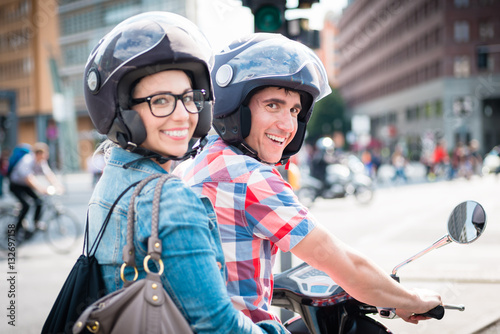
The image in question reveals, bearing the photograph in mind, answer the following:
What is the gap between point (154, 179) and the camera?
4.04 feet

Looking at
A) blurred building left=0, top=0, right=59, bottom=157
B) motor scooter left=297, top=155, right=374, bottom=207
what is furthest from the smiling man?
blurred building left=0, top=0, right=59, bottom=157

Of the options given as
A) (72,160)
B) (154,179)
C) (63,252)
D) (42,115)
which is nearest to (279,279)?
(154,179)

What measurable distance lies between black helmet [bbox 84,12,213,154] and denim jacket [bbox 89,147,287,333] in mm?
249

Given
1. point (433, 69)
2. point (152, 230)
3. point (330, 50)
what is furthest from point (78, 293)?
point (330, 50)

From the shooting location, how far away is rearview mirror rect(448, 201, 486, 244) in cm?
164

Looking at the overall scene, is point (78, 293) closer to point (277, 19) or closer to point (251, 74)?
point (251, 74)

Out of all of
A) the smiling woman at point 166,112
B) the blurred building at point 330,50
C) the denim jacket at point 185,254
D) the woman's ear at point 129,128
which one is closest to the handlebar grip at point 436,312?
the denim jacket at point 185,254

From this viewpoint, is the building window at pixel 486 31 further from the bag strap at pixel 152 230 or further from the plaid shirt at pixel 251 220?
the bag strap at pixel 152 230

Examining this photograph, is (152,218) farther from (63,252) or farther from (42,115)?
(42,115)

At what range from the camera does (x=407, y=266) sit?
6.33m

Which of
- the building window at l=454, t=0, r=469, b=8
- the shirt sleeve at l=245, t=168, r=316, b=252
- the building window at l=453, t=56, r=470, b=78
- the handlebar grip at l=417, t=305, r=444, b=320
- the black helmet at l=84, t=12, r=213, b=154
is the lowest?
the handlebar grip at l=417, t=305, r=444, b=320

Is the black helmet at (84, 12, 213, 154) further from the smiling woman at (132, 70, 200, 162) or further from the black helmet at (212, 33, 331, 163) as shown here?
the black helmet at (212, 33, 331, 163)

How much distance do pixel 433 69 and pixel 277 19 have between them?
47232mm

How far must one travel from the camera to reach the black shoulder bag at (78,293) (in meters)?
1.21
